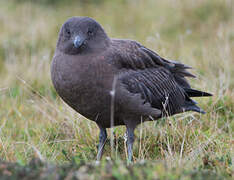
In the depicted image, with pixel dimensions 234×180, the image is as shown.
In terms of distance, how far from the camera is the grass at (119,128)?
3125mm

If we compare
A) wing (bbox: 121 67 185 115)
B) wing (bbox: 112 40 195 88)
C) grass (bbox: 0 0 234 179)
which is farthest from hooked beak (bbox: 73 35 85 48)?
grass (bbox: 0 0 234 179)

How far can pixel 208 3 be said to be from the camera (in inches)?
347

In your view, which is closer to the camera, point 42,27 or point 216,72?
point 216,72

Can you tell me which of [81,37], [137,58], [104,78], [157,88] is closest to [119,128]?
[157,88]

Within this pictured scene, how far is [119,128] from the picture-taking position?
4930mm

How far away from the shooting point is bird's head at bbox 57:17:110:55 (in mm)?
4051

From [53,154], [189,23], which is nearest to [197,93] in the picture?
[53,154]

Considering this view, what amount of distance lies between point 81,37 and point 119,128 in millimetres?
1370

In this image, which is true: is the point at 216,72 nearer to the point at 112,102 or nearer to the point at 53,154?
the point at 112,102

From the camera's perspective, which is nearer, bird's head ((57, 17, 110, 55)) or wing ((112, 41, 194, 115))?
bird's head ((57, 17, 110, 55))

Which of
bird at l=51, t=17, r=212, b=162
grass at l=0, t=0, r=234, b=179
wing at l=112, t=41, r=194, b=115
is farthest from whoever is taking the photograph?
wing at l=112, t=41, r=194, b=115

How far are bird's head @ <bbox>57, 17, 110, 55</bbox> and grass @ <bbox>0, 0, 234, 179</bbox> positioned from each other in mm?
706

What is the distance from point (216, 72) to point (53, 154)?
3.38 m

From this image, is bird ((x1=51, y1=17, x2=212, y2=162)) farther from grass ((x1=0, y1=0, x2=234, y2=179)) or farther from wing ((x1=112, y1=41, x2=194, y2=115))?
grass ((x1=0, y1=0, x2=234, y2=179))
